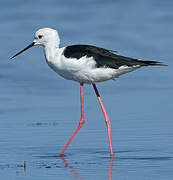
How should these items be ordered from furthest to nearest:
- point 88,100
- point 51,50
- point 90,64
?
point 88,100
point 51,50
point 90,64

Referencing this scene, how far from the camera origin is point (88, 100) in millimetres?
12586

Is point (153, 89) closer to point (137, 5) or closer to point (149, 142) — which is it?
point (149, 142)

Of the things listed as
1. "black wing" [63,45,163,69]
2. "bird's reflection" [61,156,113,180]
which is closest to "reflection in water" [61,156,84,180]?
"bird's reflection" [61,156,113,180]

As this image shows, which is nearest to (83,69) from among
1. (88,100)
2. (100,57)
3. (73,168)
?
(100,57)

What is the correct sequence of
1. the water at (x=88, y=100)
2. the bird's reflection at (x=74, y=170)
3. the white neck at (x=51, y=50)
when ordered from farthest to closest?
the white neck at (x=51, y=50)
the water at (x=88, y=100)
the bird's reflection at (x=74, y=170)

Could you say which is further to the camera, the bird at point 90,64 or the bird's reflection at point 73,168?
the bird at point 90,64

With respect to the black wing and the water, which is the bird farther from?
the water

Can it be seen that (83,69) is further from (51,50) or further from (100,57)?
(51,50)

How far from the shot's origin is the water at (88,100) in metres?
Result: 8.66

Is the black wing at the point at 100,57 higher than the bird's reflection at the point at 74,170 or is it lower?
higher

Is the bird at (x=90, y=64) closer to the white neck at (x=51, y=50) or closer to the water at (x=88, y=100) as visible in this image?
the white neck at (x=51, y=50)

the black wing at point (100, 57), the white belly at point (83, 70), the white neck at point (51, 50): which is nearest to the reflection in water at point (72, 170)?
the white belly at point (83, 70)

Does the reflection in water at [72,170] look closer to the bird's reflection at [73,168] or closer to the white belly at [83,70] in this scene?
the bird's reflection at [73,168]

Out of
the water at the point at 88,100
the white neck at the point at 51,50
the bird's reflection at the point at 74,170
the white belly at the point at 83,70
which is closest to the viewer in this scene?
the bird's reflection at the point at 74,170
